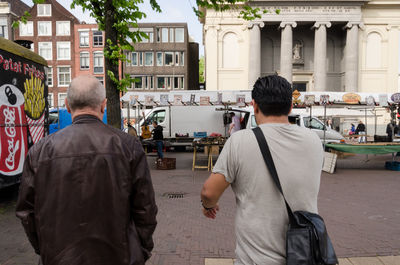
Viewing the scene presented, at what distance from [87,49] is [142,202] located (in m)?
44.1

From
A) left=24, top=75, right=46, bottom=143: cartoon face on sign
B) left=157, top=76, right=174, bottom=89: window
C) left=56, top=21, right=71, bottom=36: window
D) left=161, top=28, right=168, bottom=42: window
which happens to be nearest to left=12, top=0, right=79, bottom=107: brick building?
left=56, top=21, right=71, bottom=36: window

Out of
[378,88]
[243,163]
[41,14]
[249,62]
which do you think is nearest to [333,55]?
[378,88]

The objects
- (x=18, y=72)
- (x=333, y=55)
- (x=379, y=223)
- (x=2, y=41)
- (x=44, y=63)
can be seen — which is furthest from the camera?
(x=333, y=55)

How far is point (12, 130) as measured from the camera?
6.71m

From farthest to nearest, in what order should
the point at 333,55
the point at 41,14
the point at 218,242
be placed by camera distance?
1. the point at 41,14
2. the point at 333,55
3. the point at 218,242

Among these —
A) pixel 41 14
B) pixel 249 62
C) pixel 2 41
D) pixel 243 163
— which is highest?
pixel 41 14

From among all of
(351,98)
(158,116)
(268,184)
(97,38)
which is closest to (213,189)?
(268,184)

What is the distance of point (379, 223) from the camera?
5738 mm

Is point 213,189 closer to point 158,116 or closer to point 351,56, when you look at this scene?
point 158,116

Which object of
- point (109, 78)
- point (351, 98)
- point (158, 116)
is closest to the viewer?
point (109, 78)

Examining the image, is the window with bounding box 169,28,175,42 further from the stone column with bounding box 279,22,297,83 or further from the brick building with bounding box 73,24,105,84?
the stone column with bounding box 279,22,297,83

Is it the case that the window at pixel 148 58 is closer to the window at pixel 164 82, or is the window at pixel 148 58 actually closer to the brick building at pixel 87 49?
the window at pixel 164 82

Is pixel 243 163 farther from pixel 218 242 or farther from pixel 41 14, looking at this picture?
pixel 41 14

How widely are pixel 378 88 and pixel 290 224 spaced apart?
40.7m
